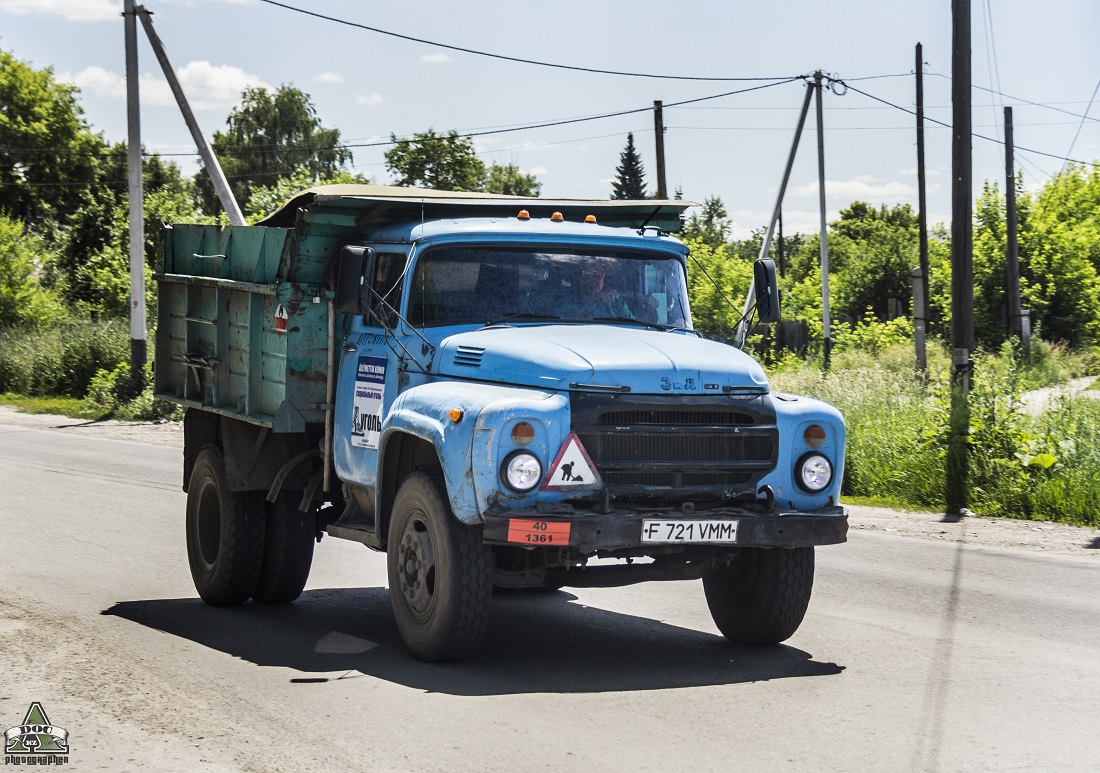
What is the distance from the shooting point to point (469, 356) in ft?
24.6

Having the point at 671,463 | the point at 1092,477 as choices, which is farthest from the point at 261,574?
the point at 1092,477

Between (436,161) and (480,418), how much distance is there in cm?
4552

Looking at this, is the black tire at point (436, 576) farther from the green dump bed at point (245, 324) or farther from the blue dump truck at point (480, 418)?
the green dump bed at point (245, 324)

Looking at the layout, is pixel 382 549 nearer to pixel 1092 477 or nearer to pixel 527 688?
pixel 527 688

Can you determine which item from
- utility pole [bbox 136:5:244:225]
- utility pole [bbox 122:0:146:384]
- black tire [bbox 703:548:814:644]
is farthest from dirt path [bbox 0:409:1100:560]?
utility pole [bbox 122:0:146:384]

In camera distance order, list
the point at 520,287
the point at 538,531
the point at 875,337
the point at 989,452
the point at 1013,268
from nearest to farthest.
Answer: the point at 538,531
the point at 520,287
the point at 989,452
the point at 1013,268
the point at 875,337

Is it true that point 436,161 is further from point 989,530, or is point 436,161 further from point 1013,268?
point 989,530

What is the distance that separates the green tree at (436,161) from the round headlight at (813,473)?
4445cm

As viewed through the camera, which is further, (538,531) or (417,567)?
(417,567)

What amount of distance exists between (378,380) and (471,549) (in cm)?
159

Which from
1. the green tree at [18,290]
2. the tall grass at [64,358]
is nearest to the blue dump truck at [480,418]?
the tall grass at [64,358]

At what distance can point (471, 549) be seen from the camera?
688 centimetres

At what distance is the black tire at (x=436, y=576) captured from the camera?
6.84 m

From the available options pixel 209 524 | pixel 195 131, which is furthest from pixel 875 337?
pixel 209 524
